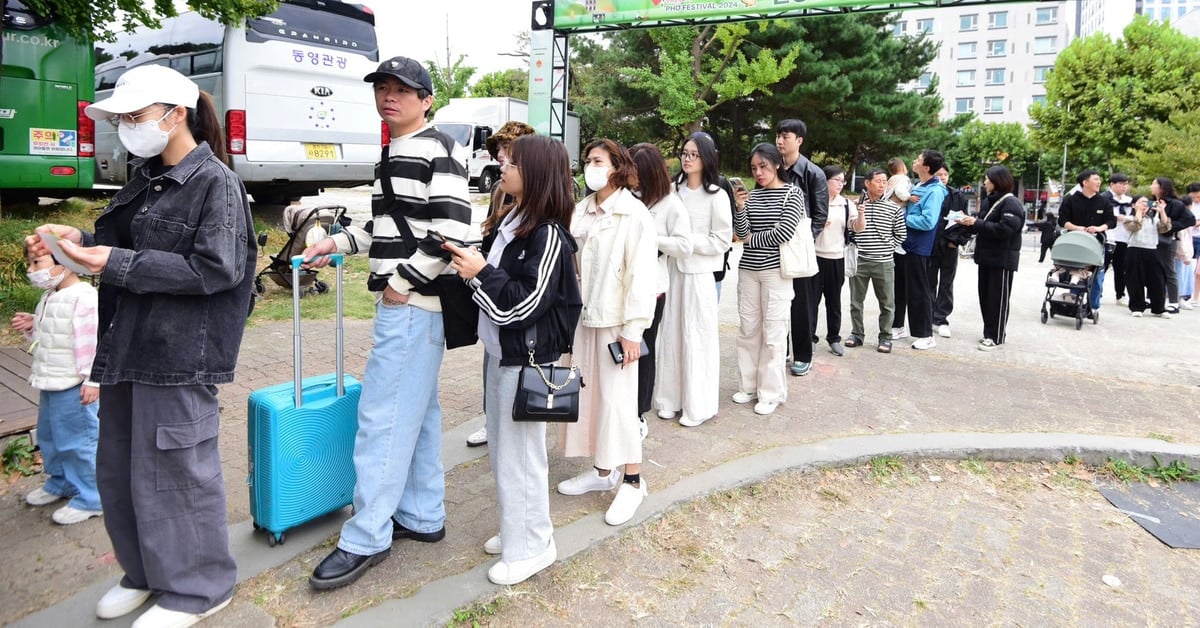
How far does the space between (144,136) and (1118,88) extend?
107ft

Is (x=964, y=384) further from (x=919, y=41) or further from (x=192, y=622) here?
(x=919, y=41)

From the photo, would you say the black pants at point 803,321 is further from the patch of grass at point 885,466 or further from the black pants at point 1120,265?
the black pants at point 1120,265

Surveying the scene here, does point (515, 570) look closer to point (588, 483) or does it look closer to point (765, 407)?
point (588, 483)

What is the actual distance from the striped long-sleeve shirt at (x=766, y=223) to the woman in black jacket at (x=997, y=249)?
11.0ft

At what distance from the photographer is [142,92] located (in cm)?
247

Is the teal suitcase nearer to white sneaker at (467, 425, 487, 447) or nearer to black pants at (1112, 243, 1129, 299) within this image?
white sneaker at (467, 425, 487, 447)

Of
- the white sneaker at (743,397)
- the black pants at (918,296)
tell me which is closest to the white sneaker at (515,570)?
the white sneaker at (743,397)

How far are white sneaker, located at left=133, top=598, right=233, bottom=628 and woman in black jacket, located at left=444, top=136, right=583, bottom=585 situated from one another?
102 centimetres

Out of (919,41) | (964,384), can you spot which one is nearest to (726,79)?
(919,41)

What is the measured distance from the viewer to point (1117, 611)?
3.12 metres

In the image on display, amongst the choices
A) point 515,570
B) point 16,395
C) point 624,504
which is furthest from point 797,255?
point 16,395

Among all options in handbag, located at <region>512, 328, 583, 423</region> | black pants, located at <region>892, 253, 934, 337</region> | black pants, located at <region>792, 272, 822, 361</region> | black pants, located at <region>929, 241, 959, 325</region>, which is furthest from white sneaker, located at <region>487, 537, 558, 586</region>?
black pants, located at <region>929, 241, 959, 325</region>

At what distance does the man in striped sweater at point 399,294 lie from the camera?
2.87 meters

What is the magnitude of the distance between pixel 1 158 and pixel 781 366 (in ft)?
26.5
